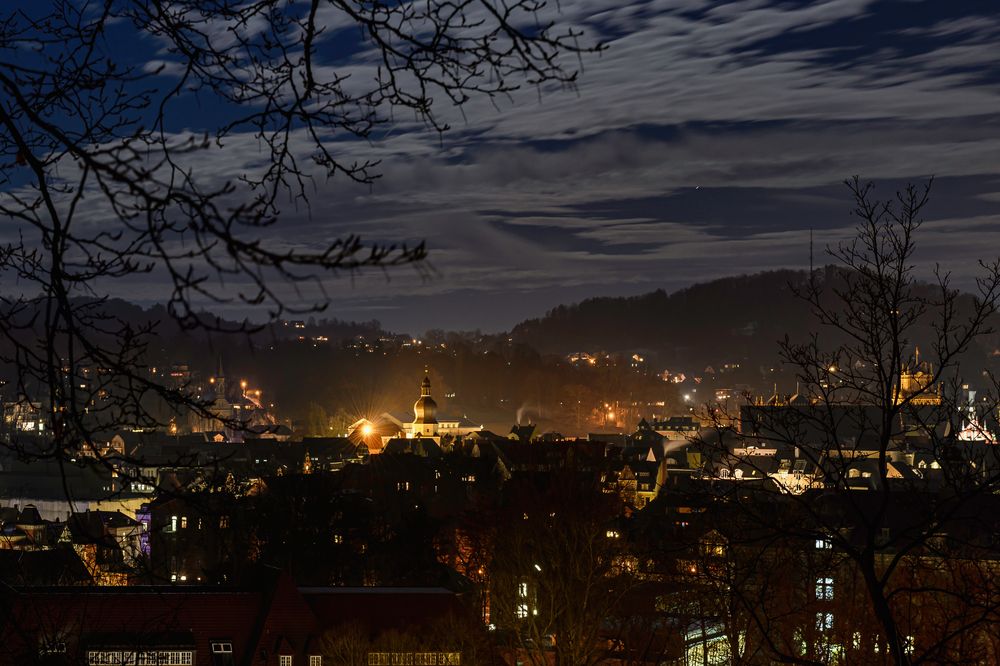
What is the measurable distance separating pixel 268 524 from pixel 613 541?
8.00m

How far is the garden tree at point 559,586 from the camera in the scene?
58.2ft

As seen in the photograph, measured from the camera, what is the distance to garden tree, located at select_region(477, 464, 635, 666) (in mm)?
17734

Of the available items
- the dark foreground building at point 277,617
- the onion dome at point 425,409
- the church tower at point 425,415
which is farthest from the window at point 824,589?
the onion dome at point 425,409

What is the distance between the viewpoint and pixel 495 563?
23.1 metres

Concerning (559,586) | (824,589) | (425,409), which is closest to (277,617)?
(559,586)

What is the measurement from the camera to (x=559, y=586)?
18078 millimetres

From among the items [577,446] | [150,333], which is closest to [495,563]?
[150,333]

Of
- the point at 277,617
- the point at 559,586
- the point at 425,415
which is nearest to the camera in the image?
the point at 559,586

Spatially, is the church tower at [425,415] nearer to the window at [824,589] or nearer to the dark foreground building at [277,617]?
the dark foreground building at [277,617]

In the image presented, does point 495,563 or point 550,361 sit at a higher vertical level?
point 550,361

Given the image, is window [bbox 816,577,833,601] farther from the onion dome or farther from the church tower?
the onion dome

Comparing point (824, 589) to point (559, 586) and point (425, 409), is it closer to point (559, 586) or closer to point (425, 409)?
point (559, 586)

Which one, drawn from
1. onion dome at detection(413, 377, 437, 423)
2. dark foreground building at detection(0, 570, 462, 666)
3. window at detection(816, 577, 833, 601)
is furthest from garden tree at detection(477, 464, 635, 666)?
onion dome at detection(413, 377, 437, 423)

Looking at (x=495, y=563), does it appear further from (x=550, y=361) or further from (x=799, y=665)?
(x=550, y=361)
